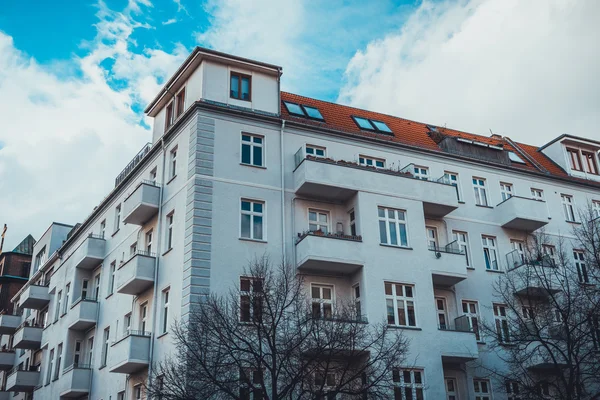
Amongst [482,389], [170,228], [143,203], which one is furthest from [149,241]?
[482,389]

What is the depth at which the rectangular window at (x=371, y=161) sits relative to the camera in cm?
3306

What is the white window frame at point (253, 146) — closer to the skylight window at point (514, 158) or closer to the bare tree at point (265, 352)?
the bare tree at point (265, 352)

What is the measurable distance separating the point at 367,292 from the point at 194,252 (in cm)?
718

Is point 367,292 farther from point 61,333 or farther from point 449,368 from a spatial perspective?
point 61,333

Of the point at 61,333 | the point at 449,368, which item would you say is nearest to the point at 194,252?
the point at 449,368

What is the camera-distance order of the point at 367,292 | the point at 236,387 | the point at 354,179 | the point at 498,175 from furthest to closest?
the point at 498,175, the point at 354,179, the point at 367,292, the point at 236,387

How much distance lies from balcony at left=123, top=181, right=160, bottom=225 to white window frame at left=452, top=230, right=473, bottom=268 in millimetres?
14247

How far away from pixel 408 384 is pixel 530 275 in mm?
8245

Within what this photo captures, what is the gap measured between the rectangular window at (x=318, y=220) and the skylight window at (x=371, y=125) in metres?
6.61

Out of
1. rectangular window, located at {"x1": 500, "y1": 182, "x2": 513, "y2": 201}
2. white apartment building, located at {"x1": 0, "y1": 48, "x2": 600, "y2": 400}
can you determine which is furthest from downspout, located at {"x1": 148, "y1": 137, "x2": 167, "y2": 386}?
rectangular window, located at {"x1": 500, "y1": 182, "x2": 513, "y2": 201}

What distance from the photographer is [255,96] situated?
3189 cm

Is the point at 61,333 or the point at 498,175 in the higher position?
the point at 498,175

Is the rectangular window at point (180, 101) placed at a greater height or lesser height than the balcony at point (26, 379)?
greater

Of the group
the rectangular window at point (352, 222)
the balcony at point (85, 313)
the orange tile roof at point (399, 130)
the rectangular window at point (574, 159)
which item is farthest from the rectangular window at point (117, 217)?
the rectangular window at point (574, 159)
